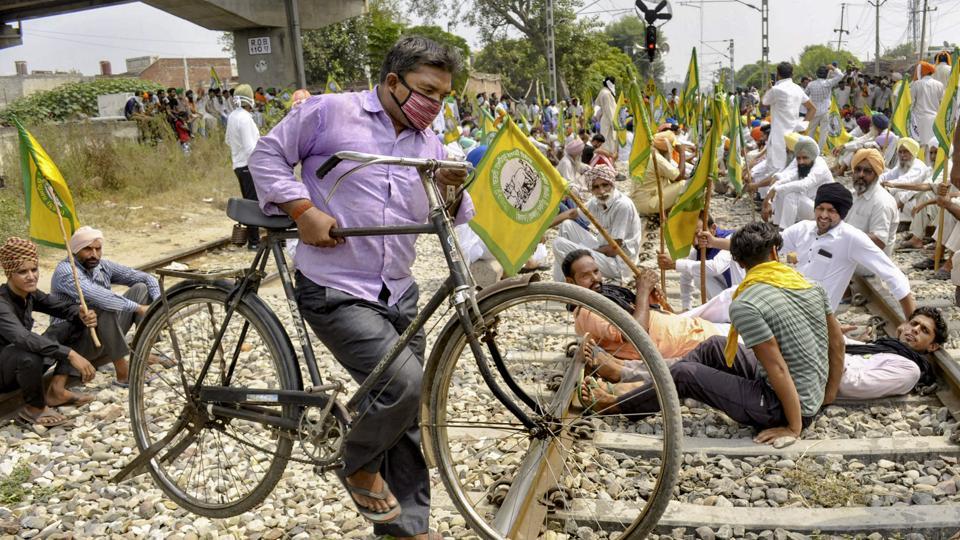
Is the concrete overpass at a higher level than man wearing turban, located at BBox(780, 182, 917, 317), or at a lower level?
higher

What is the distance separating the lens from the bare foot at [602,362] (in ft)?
13.7

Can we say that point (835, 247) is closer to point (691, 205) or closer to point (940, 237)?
point (691, 205)

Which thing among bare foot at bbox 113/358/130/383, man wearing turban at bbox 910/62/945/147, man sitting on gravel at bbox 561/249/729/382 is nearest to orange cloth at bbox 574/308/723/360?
man sitting on gravel at bbox 561/249/729/382

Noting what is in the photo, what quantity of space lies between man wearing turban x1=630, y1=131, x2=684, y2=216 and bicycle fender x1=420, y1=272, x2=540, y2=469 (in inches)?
329

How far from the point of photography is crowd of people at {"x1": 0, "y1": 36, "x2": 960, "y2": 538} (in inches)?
115

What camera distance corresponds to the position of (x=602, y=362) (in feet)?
14.2

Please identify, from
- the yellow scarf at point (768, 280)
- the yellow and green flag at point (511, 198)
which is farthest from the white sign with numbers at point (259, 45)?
the yellow scarf at point (768, 280)

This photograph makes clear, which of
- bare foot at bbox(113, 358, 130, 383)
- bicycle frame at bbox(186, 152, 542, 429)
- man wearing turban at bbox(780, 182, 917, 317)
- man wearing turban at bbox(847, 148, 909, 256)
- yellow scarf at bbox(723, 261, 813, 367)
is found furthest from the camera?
man wearing turban at bbox(847, 148, 909, 256)

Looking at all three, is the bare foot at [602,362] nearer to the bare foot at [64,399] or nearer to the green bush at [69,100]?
the bare foot at [64,399]

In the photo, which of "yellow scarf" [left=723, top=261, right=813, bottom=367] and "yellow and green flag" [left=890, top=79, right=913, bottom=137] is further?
"yellow and green flag" [left=890, top=79, right=913, bottom=137]

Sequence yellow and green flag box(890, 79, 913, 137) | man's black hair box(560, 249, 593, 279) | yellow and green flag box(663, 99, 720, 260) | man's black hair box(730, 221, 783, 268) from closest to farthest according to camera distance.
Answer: man's black hair box(730, 221, 783, 268) < man's black hair box(560, 249, 593, 279) < yellow and green flag box(663, 99, 720, 260) < yellow and green flag box(890, 79, 913, 137)

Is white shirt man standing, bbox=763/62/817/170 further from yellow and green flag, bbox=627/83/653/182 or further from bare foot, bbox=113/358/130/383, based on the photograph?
bare foot, bbox=113/358/130/383

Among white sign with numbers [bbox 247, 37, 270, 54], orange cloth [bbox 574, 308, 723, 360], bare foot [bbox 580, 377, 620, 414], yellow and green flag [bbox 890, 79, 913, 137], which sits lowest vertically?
orange cloth [bbox 574, 308, 723, 360]

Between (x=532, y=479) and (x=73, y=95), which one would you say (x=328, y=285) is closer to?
(x=532, y=479)
